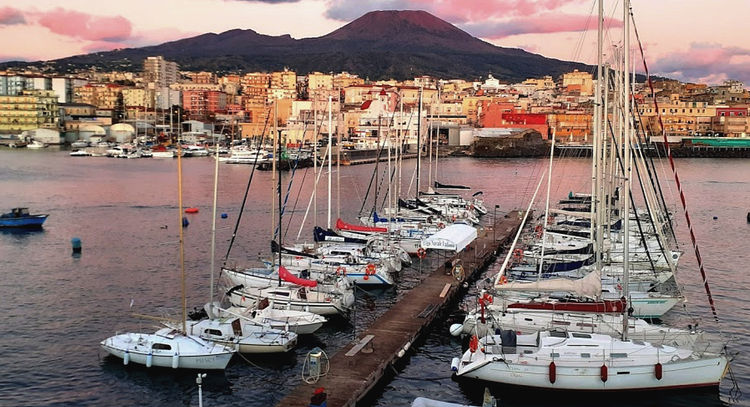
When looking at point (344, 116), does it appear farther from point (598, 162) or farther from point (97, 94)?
point (598, 162)

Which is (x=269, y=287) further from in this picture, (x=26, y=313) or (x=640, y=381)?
(x=640, y=381)

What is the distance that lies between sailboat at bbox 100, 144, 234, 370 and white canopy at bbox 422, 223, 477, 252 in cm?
987

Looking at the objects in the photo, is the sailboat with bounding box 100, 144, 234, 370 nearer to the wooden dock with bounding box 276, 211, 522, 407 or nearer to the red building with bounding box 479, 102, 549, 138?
the wooden dock with bounding box 276, 211, 522, 407

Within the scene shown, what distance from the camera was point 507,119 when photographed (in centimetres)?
11338

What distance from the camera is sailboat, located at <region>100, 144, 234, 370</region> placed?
48.7ft

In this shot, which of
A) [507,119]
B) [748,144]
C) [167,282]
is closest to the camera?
[167,282]

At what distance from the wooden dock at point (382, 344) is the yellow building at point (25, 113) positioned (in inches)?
4200

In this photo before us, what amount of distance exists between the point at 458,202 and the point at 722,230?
1320 centimetres

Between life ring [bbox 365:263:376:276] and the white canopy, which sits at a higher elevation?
the white canopy

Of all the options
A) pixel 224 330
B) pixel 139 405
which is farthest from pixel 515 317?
pixel 139 405

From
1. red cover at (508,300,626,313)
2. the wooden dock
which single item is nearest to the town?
the wooden dock

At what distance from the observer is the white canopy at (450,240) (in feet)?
76.6

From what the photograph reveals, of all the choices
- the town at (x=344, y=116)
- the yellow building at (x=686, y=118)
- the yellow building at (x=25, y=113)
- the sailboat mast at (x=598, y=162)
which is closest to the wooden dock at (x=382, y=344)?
the sailboat mast at (x=598, y=162)

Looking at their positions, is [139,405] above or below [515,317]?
below
